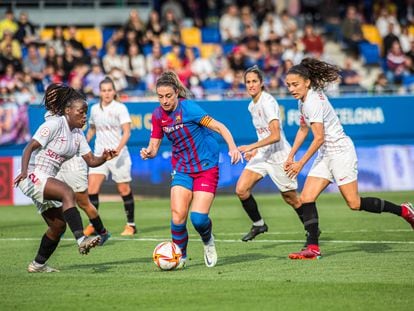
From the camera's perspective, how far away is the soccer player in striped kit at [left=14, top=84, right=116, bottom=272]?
10750 mm

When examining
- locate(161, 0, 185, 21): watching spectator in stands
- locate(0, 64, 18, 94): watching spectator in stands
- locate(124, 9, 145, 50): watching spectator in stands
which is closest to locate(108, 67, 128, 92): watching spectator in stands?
locate(0, 64, 18, 94): watching spectator in stands

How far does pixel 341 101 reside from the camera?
76.8 feet

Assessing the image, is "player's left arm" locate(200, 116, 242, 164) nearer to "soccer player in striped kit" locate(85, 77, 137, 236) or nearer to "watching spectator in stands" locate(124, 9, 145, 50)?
"soccer player in striped kit" locate(85, 77, 137, 236)

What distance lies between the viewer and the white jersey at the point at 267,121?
13.8 meters

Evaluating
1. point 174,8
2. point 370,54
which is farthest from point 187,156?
point 370,54

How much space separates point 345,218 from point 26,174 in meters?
7.79

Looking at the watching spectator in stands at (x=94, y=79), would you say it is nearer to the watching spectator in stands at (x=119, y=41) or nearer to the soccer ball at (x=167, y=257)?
the watching spectator in stands at (x=119, y=41)

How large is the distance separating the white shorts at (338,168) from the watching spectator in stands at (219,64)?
46.2 ft

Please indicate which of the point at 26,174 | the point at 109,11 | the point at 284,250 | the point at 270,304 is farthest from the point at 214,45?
the point at 270,304

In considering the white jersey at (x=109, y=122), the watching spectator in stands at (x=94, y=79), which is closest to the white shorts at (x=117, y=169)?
the white jersey at (x=109, y=122)

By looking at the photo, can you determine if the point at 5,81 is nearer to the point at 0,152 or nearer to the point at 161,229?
the point at 0,152

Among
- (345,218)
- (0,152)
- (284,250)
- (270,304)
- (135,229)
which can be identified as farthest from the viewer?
(0,152)

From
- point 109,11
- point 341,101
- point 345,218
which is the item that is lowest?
point 345,218

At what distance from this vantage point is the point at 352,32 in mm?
30281
